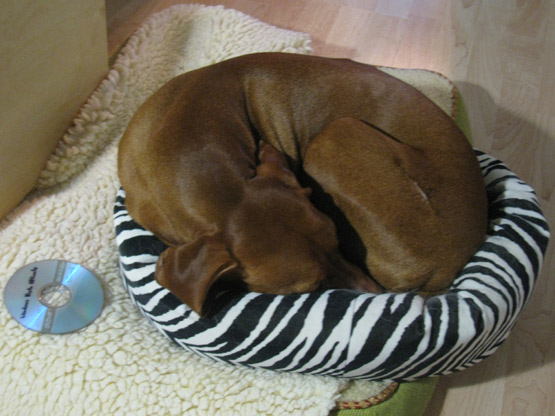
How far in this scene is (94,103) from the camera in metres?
2.60

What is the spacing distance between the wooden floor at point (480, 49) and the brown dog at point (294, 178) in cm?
71

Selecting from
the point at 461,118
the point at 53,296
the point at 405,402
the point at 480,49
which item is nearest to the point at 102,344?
the point at 53,296

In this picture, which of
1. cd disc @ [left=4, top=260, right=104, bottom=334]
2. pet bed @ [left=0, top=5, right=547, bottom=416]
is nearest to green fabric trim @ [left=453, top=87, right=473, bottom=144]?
pet bed @ [left=0, top=5, right=547, bottom=416]

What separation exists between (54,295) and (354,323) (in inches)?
38.8

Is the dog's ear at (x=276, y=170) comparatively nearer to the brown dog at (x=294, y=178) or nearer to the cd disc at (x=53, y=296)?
the brown dog at (x=294, y=178)

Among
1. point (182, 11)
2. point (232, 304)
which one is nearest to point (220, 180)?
point (232, 304)

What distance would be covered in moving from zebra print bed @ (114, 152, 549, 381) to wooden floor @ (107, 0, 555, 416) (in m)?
0.51

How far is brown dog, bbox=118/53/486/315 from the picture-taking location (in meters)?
1.76

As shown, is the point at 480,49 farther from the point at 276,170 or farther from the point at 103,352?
the point at 103,352

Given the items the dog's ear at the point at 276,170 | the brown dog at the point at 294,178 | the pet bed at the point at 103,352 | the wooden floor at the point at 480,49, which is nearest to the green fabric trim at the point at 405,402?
the pet bed at the point at 103,352

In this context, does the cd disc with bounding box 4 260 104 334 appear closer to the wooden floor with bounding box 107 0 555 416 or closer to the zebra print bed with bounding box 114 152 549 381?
the zebra print bed with bounding box 114 152 549 381

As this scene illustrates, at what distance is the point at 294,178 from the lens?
75.1 inches

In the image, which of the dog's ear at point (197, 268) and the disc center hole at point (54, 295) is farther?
the disc center hole at point (54, 295)

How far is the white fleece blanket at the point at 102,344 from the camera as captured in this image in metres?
1.88
